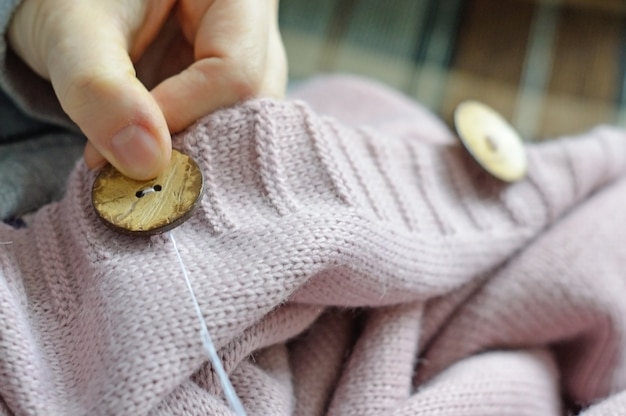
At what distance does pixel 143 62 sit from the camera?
60 centimetres

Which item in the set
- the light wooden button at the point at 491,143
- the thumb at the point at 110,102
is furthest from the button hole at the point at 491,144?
the thumb at the point at 110,102

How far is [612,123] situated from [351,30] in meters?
0.36

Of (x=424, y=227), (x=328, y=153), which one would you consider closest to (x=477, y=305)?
(x=424, y=227)

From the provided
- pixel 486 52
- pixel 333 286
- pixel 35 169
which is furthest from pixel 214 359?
pixel 486 52

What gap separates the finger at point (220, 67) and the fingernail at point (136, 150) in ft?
0.17

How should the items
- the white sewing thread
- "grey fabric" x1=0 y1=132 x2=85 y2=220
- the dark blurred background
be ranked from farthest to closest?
the dark blurred background, "grey fabric" x1=0 y1=132 x2=85 y2=220, the white sewing thread

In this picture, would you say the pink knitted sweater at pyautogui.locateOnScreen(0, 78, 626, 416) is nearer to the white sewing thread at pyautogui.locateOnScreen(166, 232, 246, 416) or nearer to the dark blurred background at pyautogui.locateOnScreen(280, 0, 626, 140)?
the white sewing thread at pyautogui.locateOnScreen(166, 232, 246, 416)

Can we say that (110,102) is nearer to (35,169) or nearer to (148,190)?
(148,190)

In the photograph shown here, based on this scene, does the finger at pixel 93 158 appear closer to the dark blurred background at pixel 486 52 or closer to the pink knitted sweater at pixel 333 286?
the pink knitted sweater at pixel 333 286

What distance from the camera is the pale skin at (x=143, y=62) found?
46cm

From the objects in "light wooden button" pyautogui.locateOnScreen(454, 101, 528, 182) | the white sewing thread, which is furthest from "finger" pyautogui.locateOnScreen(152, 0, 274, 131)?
"light wooden button" pyautogui.locateOnScreen(454, 101, 528, 182)

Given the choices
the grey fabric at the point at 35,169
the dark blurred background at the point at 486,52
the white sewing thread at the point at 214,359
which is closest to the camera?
the white sewing thread at the point at 214,359

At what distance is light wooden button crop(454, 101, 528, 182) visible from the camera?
66 centimetres

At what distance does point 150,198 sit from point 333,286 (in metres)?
0.14
